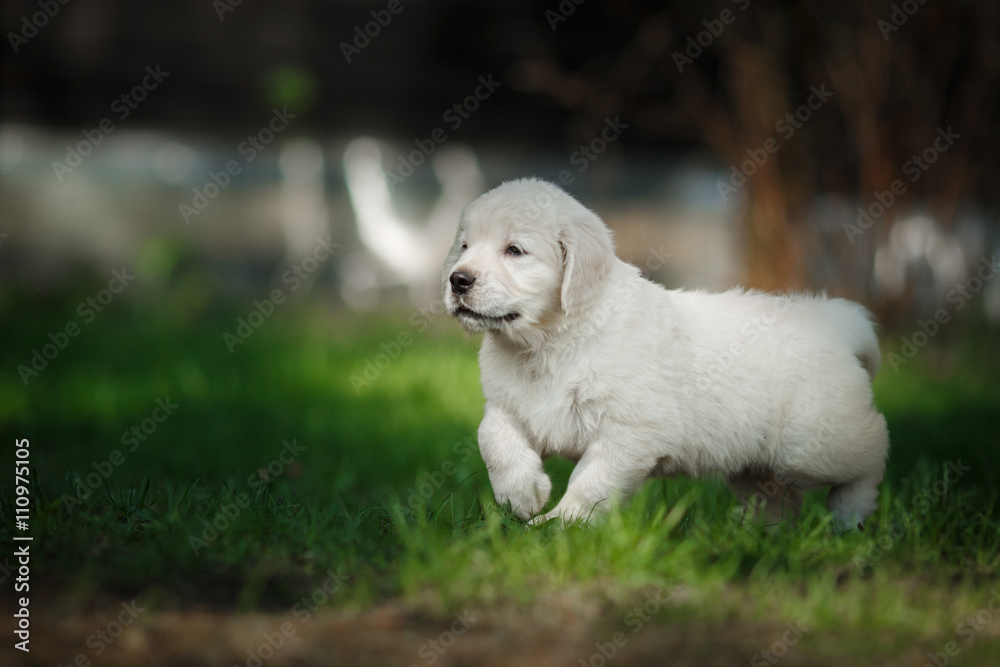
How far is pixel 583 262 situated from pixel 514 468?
28.1 inches

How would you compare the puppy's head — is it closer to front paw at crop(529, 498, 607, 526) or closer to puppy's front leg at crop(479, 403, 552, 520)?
puppy's front leg at crop(479, 403, 552, 520)

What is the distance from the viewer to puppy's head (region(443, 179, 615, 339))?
9.78 ft

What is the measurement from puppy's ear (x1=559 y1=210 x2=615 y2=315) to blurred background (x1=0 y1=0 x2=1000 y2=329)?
525cm

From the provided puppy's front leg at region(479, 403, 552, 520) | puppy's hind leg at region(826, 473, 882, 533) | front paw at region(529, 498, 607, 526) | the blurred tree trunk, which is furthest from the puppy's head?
the blurred tree trunk

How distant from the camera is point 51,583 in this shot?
238 centimetres

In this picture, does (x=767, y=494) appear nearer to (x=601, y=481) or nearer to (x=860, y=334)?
(x=860, y=334)

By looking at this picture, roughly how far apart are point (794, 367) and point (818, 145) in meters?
5.87

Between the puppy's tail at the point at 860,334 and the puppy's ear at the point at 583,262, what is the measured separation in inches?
38.3

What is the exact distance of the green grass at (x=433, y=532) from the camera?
238cm

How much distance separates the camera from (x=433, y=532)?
109 inches

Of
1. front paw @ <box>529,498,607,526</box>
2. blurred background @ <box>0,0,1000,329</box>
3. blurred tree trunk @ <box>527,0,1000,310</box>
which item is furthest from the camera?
blurred background @ <box>0,0,1000,329</box>

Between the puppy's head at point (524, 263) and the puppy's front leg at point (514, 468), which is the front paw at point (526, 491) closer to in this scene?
the puppy's front leg at point (514, 468)

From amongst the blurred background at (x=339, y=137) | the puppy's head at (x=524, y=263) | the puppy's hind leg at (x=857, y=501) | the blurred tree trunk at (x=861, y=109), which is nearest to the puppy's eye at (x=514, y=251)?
the puppy's head at (x=524, y=263)

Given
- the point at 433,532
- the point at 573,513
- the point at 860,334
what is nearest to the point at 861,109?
the point at 860,334
